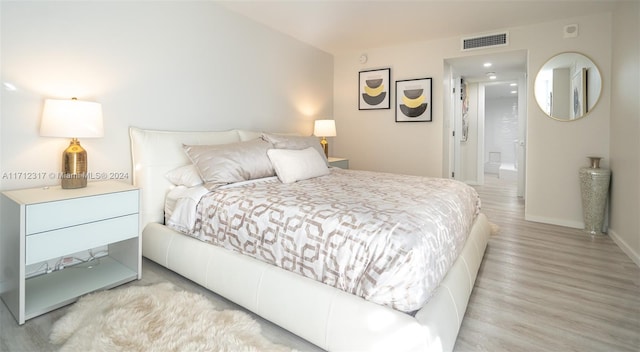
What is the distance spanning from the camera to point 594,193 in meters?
3.29

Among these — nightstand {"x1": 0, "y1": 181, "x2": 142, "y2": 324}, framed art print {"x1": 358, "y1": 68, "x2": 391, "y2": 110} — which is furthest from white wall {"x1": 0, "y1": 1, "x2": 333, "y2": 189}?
framed art print {"x1": 358, "y1": 68, "x2": 391, "y2": 110}

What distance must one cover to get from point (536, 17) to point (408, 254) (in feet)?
11.8

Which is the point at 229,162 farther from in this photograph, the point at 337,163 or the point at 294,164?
the point at 337,163

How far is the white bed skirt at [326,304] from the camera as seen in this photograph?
1.30 metres

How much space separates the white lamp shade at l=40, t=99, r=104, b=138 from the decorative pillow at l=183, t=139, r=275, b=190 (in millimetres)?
724

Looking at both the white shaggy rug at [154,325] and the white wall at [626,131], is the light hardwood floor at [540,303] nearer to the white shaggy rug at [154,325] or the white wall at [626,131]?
the white shaggy rug at [154,325]

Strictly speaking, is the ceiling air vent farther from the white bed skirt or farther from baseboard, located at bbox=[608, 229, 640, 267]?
the white bed skirt

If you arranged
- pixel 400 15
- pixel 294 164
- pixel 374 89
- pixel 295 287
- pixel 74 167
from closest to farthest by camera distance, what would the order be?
1. pixel 295 287
2. pixel 74 167
3. pixel 294 164
4. pixel 400 15
5. pixel 374 89

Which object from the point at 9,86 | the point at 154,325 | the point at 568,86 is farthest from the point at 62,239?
the point at 568,86

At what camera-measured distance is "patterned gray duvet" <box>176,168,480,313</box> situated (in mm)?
1359

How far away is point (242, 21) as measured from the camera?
3.48 metres

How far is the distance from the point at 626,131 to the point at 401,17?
2385 mm

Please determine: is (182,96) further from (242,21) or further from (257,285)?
(257,285)

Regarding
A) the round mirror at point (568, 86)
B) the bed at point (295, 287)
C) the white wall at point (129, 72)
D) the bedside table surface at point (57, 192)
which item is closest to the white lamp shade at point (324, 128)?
the white wall at point (129, 72)
